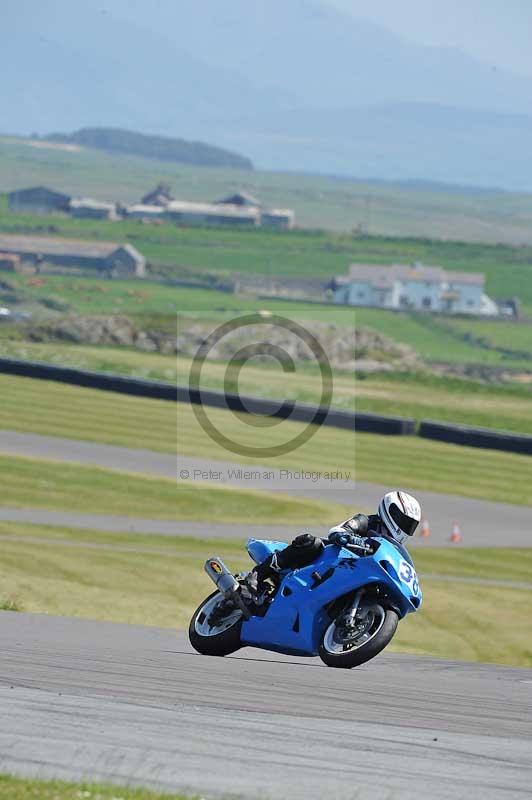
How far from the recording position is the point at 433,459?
163 ft

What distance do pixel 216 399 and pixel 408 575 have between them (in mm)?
43374

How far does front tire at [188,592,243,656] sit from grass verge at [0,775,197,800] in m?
6.01

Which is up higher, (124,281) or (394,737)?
(394,737)

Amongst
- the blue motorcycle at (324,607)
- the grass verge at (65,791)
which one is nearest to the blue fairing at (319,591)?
the blue motorcycle at (324,607)

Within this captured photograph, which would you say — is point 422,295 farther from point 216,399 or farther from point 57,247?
point 216,399

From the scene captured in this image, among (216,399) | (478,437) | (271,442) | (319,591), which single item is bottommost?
(271,442)

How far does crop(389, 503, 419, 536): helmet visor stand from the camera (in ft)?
41.6

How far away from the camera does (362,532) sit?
1284cm

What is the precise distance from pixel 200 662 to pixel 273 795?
17.9ft

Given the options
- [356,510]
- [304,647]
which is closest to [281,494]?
[356,510]

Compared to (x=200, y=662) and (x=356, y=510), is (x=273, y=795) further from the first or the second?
(x=356, y=510)

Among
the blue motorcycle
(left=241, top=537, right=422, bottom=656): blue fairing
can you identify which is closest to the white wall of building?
the blue motorcycle

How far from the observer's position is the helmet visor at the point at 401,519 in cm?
1269

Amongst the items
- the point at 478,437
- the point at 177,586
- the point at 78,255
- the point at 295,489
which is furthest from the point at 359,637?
the point at 78,255
